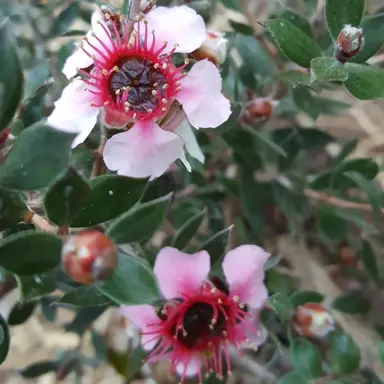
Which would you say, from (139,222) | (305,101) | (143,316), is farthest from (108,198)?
(305,101)

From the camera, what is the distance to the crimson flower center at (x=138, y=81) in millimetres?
688

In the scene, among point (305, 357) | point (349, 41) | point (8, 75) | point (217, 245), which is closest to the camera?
point (8, 75)

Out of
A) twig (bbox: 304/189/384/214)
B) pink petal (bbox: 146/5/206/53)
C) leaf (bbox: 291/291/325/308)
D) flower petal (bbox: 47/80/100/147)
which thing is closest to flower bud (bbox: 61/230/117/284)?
flower petal (bbox: 47/80/100/147)

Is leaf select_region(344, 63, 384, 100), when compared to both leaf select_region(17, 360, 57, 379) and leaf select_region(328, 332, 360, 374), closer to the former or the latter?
leaf select_region(328, 332, 360, 374)

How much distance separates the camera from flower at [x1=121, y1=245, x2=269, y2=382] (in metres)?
0.75

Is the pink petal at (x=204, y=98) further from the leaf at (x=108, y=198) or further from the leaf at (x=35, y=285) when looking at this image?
the leaf at (x=35, y=285)

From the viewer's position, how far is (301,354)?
2.93 feet

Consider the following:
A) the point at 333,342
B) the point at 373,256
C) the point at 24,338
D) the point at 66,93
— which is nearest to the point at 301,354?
the point at 333,342

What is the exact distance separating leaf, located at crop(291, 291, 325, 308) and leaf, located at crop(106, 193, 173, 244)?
361 millimetres

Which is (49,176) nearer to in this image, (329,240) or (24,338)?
(329,240)

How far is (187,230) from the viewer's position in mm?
792

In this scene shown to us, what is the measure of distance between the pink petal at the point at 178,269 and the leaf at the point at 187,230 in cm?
5

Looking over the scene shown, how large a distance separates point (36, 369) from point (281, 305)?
651 millimetres

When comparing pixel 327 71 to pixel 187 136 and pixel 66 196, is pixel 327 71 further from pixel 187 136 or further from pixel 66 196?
pixel 66 196
